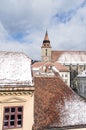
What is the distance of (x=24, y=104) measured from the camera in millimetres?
13062

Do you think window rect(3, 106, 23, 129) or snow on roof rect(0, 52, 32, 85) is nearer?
window rect(3, 106, 23, 129)

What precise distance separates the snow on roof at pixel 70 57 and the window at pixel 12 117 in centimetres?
8403

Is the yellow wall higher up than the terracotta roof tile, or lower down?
lower down

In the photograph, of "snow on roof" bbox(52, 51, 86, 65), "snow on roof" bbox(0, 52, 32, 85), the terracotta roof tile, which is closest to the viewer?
"snow on roof" bbox(0, 52, 32, 85)

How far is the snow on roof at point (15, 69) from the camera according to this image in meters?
13.1

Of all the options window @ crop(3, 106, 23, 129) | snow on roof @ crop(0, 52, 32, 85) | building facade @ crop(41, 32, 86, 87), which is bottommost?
window @ crop(3, 106, 23, 129)

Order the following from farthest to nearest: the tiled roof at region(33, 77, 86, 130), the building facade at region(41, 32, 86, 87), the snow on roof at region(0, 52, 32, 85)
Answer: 1. the building facade at region(41, 32, 86, 87)
2. the tiled roof at region(33, 77, 86, 130)
3. the snow on roof at region(0, 52, 32, 85)

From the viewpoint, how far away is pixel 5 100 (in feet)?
41.4

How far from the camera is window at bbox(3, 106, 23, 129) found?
12.6m

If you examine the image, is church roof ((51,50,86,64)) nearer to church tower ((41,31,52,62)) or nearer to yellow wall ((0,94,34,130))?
church tower ((41,31,52,62))

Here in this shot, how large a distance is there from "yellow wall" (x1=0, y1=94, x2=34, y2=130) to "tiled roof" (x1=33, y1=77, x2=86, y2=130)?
0.46 m

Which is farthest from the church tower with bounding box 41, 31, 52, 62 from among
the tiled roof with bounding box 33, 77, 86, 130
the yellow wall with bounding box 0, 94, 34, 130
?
the yellow wall with bounding box 0, 94, 34, 130

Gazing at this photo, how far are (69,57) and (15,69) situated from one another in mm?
85171

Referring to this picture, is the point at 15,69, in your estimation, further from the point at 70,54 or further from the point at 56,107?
the point at 70,54
